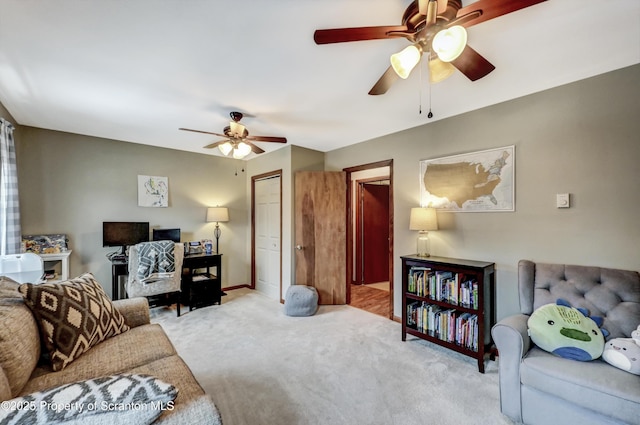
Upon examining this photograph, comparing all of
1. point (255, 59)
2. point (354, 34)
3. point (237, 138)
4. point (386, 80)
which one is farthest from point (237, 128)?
point (354, 34)

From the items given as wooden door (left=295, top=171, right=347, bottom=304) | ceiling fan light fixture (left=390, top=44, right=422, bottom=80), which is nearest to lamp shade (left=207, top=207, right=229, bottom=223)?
→ wooden door (left=295, top=171, right=347, bottom=304)

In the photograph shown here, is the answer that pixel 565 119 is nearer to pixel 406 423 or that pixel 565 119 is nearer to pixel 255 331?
pixel 406 423

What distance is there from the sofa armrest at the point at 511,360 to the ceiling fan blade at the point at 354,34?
1968mm

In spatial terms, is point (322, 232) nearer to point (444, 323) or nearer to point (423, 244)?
point (423, 244)

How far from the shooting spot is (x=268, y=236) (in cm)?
469

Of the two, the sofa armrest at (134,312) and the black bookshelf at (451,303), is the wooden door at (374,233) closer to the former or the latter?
the black bookshelf at (451,303)

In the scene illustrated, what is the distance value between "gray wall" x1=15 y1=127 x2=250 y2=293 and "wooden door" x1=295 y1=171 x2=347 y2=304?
1.69m

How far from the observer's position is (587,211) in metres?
2.14

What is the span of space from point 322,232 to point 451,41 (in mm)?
3092

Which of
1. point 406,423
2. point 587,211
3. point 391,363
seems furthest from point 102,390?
point 587,211

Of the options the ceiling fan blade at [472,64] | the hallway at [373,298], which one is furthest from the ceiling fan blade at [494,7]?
the hallway at [373,298]

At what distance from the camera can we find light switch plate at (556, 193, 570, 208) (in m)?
2.22

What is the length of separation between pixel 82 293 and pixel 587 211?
3687 mm

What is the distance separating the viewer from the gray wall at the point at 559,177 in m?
1.99
